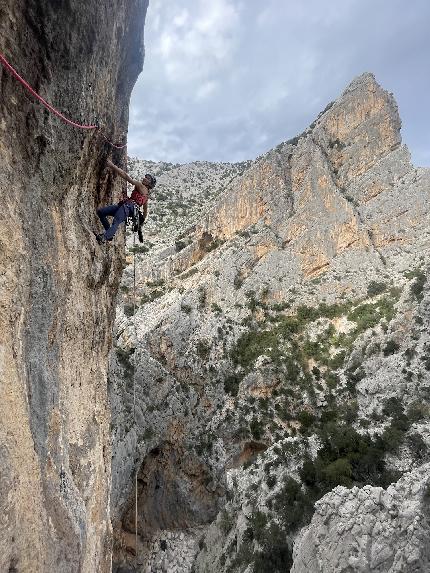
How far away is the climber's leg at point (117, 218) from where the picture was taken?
690 cm

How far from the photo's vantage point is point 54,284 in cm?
567

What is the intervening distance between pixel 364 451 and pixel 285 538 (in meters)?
5.42

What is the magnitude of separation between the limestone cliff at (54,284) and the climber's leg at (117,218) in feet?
1.50

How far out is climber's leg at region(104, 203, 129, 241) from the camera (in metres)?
6.90

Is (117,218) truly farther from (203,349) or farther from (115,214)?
(203,349)

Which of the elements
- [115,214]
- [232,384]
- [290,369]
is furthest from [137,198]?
[290,369]

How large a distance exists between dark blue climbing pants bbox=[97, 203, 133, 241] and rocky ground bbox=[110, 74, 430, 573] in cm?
579

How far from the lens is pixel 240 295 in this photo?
3400 cm

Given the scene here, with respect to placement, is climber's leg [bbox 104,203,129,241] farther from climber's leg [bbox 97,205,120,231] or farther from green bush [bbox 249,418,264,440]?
green bush [bbox 249,418,264,440]

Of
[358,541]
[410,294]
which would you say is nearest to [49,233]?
[358,541]

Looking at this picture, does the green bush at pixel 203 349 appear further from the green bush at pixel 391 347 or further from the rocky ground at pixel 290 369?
the green bush at pixel 391 347

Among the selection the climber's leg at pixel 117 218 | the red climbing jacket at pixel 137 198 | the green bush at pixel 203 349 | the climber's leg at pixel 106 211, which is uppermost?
the red climbing jacket at pixel 137 198

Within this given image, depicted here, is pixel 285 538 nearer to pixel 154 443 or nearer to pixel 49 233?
pixel 154 443

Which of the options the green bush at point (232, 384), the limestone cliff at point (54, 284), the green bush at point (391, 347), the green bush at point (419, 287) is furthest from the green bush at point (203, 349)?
the limestone cliff at point (54, 284)
